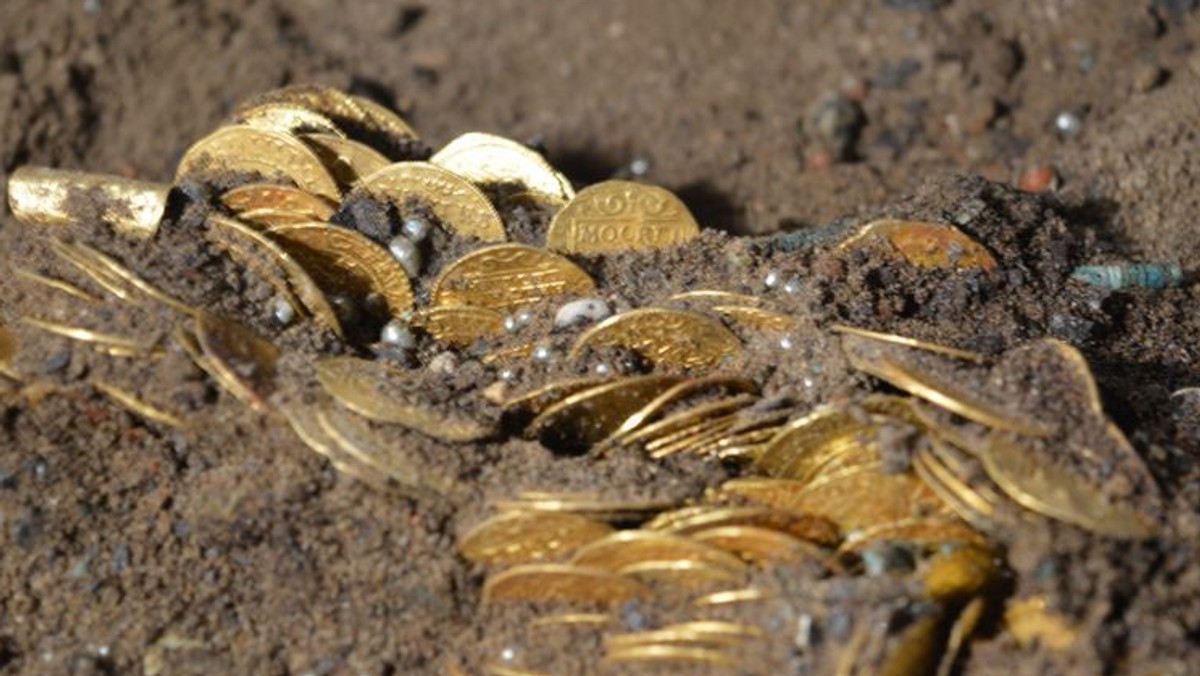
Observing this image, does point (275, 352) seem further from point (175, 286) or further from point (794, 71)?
point (794, 71)

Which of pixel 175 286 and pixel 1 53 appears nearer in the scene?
pixel 175 286

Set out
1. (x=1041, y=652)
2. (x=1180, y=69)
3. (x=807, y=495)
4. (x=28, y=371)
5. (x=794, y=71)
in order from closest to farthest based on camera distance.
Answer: (x=1041, y=652)
(x=807, y=495)
(x=28, y=371)
(x=1180, y=69)
(x=794, y=71)

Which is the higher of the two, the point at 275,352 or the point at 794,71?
the point at 794,71

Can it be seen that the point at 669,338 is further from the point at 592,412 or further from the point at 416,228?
the point at 416,228

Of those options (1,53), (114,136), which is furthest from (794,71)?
(1,53)

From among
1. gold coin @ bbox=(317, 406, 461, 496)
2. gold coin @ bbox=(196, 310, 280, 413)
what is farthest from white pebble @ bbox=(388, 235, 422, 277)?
gold coin @ bbox=(317, 406, 461, 496)
